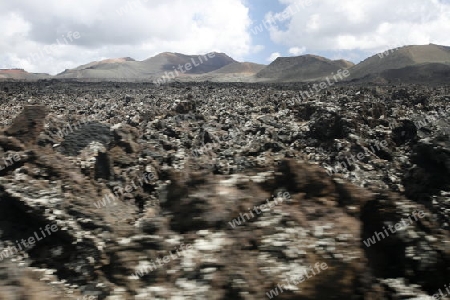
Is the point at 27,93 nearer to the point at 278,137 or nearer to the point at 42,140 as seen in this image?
the point at 42,140

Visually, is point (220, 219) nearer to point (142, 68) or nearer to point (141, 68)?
point (141, 68)

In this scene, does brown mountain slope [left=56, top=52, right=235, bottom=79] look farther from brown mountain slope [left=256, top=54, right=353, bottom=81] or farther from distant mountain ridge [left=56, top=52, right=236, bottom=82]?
brown mountain slope [left=256, top=54, right=353, bottom=81]

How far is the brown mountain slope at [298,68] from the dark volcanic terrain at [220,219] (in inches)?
3394

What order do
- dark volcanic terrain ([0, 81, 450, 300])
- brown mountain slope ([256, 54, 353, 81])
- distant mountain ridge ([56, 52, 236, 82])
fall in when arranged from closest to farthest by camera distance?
dark volcanic terrain ([0, 81, 450, 300]) < brown mountain slope ([256, 54, 353, 81]) < distant mountain ridge ([56, 52, 236, 82])

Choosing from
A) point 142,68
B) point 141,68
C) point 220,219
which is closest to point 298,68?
point 141,68

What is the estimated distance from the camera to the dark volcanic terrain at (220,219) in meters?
5.69

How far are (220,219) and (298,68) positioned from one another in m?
109

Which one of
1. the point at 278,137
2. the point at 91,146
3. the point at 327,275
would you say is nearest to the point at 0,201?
the point at 91,146

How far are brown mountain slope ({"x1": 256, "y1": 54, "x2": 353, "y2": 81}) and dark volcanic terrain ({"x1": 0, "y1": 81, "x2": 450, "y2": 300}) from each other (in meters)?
86.2

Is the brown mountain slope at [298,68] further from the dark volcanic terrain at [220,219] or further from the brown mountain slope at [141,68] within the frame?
the dark volcanic terrain at [220,219]

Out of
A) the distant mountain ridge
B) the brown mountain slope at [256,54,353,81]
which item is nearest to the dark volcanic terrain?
the brown mountain slope at [256,54,353,81]

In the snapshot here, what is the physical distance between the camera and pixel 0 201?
8898 mm

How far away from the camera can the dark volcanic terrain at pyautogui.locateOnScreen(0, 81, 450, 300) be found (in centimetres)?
569

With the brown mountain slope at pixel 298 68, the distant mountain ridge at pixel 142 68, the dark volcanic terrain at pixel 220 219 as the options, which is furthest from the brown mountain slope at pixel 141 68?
the dark volcanic terrain at pixel 220 219
